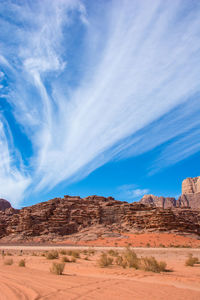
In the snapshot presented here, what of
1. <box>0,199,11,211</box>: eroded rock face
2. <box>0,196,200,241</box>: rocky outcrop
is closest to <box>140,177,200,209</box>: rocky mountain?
<box>0,196,200,241</box>: rocky outcrop

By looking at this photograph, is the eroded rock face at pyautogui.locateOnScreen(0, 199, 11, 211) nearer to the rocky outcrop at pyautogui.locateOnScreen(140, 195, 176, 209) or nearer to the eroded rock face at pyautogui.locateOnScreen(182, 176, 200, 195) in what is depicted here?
the rocky outcrop at pyautogui.locateOnScreen(140, 195, 176, 209)

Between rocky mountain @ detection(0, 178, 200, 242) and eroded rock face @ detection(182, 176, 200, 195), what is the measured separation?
95700 mm

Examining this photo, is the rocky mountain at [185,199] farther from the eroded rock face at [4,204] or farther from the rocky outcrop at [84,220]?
the eroded rock face at [4,204]

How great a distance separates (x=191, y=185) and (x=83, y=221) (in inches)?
4388

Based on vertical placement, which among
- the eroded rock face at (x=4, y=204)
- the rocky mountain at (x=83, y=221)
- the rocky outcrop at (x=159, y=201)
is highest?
the rocky outcrop at (x=159, y=201)

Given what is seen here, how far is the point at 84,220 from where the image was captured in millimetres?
50719

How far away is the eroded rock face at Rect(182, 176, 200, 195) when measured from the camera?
461 feet

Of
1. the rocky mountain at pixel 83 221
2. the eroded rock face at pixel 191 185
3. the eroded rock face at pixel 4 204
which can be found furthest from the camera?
the eroded rock face at pixel 191 185

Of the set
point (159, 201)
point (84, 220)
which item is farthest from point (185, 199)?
point (84, 220)

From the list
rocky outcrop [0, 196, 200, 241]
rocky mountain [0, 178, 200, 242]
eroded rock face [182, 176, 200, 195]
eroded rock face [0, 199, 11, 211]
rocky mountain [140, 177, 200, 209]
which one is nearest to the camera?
rocky mountain [0, 178, 200, 242]

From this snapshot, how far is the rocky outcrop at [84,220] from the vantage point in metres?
45.9

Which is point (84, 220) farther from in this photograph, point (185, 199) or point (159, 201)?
point (159, 201)

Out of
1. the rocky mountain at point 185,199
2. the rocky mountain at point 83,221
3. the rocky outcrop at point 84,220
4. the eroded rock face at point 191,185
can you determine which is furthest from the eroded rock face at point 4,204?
the eroded rock face at point 191,185

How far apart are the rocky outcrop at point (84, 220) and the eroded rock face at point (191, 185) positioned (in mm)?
95700
